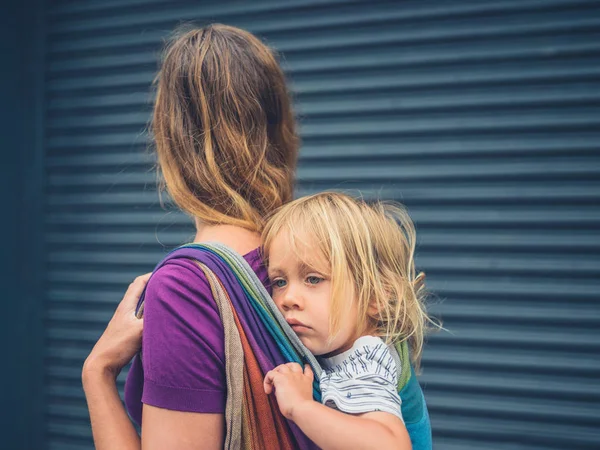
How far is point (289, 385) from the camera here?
126cm

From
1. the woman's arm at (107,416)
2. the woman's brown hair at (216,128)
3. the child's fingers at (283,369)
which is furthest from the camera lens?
the woman's brown hair at (216,128)

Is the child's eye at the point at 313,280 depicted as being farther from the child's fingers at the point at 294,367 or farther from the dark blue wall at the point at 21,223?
the dark blue wall at the point at 21,223

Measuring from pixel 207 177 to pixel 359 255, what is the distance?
468mm

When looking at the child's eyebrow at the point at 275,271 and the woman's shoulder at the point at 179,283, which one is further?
the child's eyebrow at the point at 275,271

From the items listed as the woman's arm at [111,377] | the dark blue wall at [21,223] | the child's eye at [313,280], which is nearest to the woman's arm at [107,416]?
the woman's arm at [111,377]

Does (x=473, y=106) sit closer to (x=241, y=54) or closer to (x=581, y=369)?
(x=581, y=369)

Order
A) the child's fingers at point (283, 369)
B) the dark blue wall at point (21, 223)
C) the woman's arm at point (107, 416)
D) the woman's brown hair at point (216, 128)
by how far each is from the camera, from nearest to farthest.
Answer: the child's fingers at point (283, 369) → the woman's arm at point (107, 416) → the woman's brown hair at point (216, 128) → the dark blue wall at point (21, 223)

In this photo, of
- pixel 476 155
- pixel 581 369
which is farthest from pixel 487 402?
pixel 476 155

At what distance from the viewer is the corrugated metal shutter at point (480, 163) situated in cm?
302

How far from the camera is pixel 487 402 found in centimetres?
315

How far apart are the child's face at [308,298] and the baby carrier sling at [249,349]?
0.05 metres

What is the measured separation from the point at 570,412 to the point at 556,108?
5.41 ft

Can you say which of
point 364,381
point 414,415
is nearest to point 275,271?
point 364,381

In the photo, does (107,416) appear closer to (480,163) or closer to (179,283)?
(179,283)
